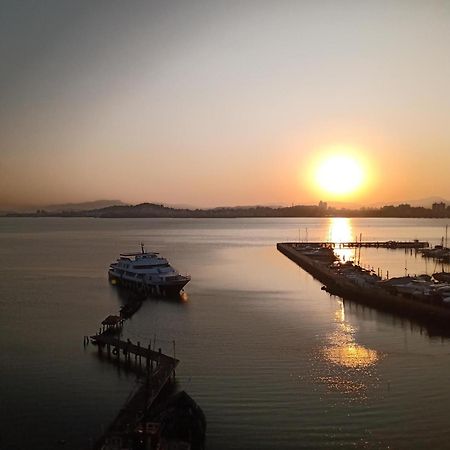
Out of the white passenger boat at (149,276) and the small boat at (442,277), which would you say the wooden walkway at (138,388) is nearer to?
the white passenger boat at (149,276)

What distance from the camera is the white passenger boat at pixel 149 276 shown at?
92.6ft

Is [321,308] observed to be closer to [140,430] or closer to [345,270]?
[345,270]

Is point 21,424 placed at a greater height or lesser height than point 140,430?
lesser

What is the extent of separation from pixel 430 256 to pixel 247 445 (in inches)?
1718

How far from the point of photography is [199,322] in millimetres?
21484

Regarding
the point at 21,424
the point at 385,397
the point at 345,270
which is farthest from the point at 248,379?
the point at 345,270

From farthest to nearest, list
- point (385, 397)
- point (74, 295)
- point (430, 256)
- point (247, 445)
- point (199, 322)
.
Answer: point (430, 256) < point (74, 295) < point (199, 322) < point (385, 397) < point (247, 445)

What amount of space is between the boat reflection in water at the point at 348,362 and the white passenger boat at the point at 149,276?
410 inches

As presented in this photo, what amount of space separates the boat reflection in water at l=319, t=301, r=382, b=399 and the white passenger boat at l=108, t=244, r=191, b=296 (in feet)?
34.2

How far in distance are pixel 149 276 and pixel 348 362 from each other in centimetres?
1598

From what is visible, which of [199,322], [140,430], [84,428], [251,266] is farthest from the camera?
[251,266]

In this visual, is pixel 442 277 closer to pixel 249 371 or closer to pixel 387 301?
pixel 387 301

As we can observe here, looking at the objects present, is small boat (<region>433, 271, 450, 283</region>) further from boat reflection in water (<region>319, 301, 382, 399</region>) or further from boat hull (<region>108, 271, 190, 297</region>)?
boat hull (<region>108, 271, 190, 297</region>)

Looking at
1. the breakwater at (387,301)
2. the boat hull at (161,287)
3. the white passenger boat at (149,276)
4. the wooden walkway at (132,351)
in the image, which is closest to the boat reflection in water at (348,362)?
the breakwater at (387,301)
